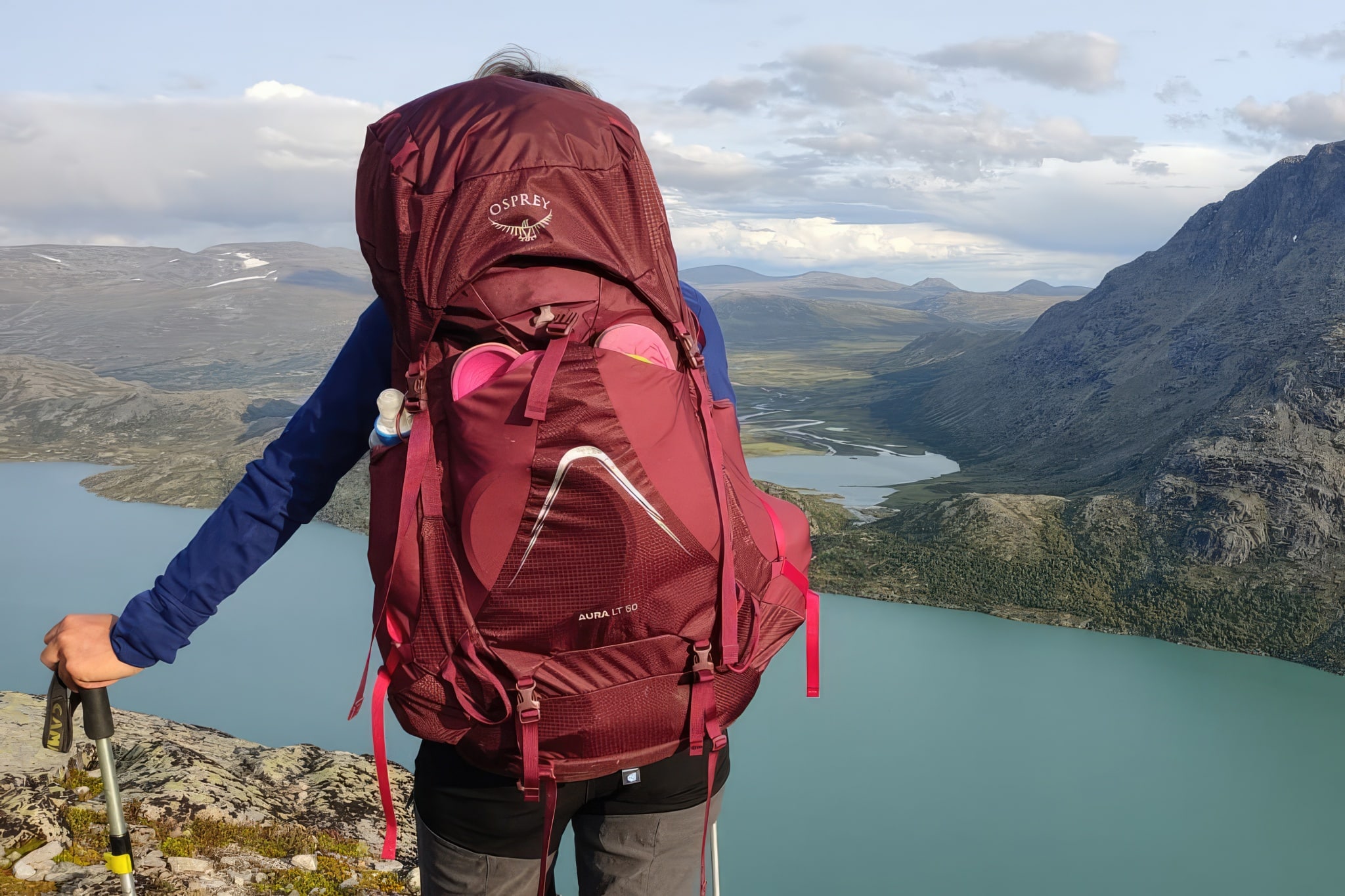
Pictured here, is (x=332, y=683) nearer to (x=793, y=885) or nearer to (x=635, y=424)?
(x=793, y=885)

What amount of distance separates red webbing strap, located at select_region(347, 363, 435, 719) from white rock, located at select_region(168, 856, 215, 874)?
3524mm

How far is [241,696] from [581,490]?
3551 cm

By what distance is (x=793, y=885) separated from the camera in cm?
2095

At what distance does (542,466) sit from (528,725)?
580 millimetres

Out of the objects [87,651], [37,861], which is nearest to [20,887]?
[37,861]

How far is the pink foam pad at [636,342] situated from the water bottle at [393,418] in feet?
1.48

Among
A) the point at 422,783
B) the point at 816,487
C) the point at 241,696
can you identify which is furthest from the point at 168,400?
the point at 422,783

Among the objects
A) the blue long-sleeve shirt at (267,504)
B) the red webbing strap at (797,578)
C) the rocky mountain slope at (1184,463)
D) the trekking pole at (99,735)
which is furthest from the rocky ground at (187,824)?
the rocky mountain slope at (1184,463)

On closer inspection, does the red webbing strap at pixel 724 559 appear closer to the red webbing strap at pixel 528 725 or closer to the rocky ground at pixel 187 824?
the red webbing strap at pixel 528 725

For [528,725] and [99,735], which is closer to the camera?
[528,725]

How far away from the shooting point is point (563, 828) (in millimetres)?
2500

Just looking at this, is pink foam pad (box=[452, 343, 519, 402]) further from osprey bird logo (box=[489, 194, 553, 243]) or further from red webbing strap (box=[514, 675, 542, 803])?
red webbing strap (box=[514, 675, 542, 803])

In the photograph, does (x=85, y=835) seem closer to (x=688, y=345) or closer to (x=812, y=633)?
(x=812, y=633)

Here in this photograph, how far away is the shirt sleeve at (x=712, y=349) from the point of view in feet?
8.60
